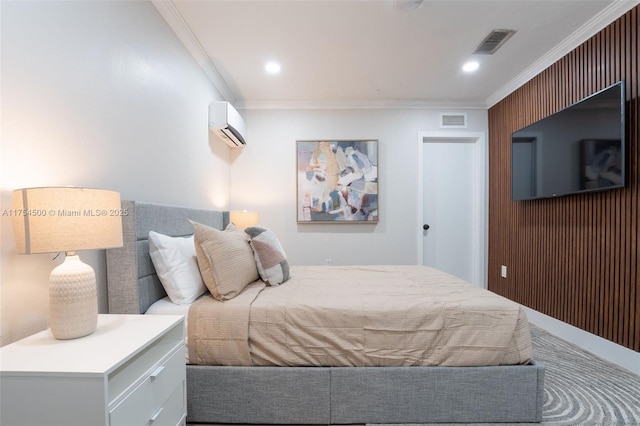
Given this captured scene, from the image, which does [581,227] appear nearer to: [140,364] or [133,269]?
[140,364]

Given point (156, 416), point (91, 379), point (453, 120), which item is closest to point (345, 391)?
point (156, 416)

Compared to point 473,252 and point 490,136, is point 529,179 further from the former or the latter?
point 473,252

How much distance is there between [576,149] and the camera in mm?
2180

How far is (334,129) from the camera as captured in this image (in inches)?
140

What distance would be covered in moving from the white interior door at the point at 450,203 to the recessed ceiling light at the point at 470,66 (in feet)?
3.26

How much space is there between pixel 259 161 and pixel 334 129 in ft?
3.54

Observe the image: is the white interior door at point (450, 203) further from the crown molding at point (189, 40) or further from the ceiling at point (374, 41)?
the crown molding at point (189, 40)

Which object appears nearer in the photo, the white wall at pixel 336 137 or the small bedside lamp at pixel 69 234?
the small bedside lamp at pixel 69 234

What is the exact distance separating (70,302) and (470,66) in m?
3.48

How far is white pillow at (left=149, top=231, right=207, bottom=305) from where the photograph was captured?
4.86 feet

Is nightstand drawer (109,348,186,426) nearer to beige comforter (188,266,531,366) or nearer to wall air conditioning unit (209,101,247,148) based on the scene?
beige comforter (188,266,531,366)

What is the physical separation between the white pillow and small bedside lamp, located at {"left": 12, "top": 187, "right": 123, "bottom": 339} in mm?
485

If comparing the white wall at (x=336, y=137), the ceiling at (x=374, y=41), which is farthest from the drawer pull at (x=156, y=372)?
the white wall at (x=336, y=137)

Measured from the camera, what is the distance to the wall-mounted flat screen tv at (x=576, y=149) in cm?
190
